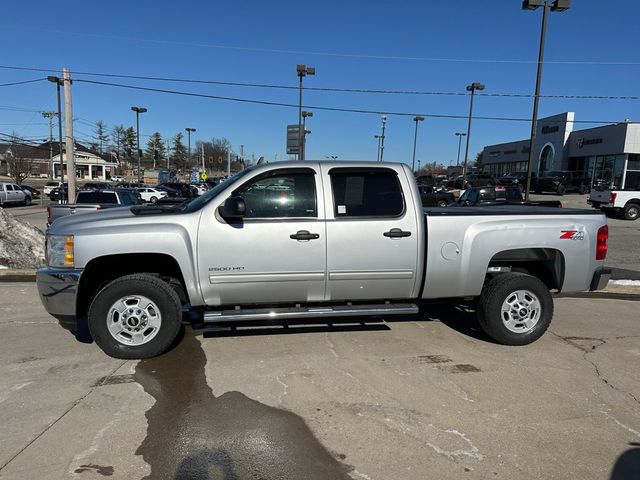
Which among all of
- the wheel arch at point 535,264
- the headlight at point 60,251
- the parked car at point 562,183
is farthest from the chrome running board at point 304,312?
the parked car at point 562,183

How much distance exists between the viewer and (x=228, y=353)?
4.79 metres

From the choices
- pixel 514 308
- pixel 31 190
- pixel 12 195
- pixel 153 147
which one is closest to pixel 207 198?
pixel 514 308

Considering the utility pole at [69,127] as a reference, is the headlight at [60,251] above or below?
below

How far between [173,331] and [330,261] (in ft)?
5.52

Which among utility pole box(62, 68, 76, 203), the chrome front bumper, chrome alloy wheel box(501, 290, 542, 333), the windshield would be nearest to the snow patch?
the chrome front bumper

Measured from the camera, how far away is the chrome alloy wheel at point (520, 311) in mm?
5062

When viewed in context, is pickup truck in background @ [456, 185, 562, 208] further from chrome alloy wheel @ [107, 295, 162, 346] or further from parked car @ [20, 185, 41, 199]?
parked car @ [20, 185, 41, 199]

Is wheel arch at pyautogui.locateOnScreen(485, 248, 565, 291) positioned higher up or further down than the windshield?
further down

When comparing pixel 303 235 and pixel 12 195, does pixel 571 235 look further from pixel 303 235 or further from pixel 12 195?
pixel 12 195

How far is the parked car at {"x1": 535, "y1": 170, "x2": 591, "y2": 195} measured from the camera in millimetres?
37062

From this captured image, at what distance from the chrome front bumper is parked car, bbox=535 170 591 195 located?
38.9 metres

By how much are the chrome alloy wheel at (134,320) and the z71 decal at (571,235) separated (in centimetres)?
428

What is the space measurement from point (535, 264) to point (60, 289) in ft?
16.6

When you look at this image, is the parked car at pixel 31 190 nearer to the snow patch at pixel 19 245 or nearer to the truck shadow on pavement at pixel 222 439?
the snow patch at pixel 19 245
